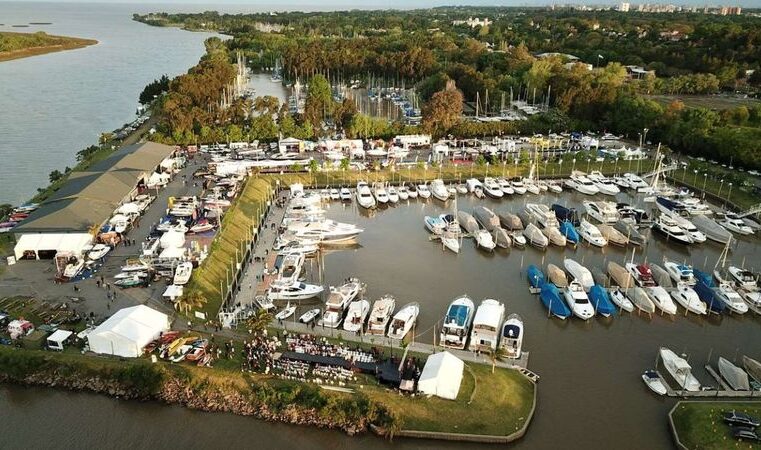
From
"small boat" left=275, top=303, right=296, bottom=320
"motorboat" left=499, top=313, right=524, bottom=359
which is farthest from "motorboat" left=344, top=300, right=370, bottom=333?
"motorboat" left=499, top=313, right=524, bottom=359

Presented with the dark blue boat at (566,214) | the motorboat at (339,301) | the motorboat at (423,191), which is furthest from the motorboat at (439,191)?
the motorboat at (339,301)

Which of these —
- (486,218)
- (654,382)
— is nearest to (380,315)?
(654,382)

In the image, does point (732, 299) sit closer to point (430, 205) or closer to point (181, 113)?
point (430, 205)

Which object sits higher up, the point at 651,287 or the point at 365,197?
the point at 651,287

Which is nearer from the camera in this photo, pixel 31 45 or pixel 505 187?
pixel 505 187

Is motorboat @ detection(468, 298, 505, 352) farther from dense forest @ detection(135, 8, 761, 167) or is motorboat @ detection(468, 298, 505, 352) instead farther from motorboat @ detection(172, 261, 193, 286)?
dense forest @ detection(135, 8, 761, 167)

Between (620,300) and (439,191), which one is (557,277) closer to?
(620,300)

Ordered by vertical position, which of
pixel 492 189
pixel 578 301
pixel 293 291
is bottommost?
pixel 293 291
